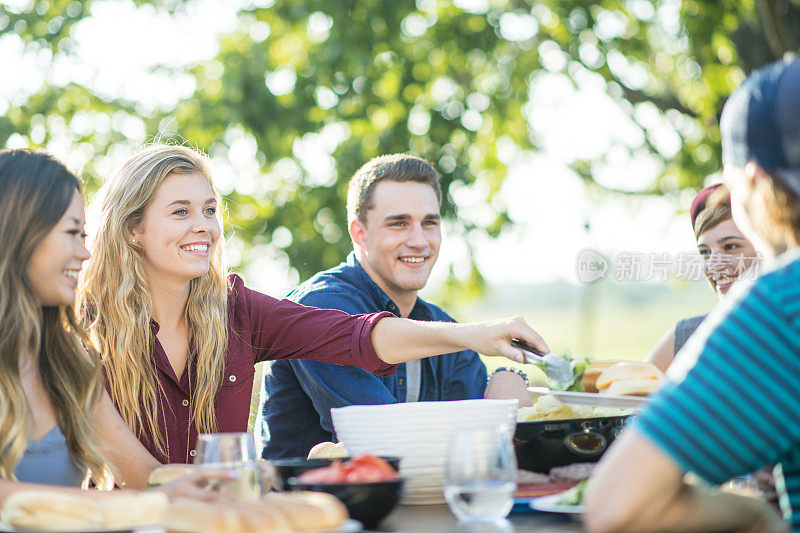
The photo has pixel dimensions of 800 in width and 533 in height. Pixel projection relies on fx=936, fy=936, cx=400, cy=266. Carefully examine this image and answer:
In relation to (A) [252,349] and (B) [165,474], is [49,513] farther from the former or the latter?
(A) [252,349]

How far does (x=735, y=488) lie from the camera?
2.23m

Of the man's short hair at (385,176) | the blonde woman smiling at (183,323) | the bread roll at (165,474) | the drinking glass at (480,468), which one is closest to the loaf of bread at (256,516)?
the drinking glass at (480,468)

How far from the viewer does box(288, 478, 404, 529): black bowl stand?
1874 millimetres

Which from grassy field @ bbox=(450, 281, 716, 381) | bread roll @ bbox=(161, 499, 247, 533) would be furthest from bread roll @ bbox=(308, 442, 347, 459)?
grassy field @ bbox=(450, 281, 716, 381)

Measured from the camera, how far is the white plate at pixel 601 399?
216 cm

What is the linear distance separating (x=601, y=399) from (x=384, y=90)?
780cm

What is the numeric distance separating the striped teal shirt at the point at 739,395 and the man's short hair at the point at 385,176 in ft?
10.1

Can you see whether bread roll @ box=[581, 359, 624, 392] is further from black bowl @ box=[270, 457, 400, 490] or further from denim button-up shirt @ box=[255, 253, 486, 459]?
denim button-up shirt @ box=[255, 253, 486, 459]

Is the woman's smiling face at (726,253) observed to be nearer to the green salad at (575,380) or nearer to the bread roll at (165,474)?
the green salad at (575,380)

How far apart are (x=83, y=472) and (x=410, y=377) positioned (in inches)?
76.2

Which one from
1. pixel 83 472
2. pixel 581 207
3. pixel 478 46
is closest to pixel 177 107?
pixel 478 46

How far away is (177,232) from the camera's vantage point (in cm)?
332

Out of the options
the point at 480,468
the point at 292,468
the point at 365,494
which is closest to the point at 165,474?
the point at 292,468

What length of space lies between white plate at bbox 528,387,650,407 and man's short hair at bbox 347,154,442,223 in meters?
2.35
